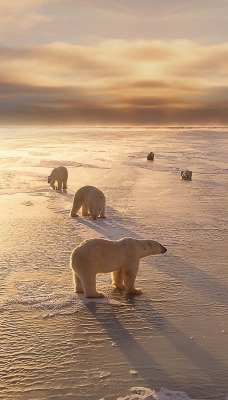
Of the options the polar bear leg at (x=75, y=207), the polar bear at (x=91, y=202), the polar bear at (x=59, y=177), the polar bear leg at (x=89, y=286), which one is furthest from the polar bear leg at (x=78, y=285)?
the polar bear at (x=59, y=177)

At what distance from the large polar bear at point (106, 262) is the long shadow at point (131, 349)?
431 mm

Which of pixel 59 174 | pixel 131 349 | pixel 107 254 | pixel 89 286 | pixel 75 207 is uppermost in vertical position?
pixel 59 174

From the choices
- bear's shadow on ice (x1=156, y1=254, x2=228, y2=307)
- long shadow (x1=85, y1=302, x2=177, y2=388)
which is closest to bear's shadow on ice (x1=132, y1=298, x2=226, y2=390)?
long shadow (x1=85, y1=302, x2=177, y2=388)

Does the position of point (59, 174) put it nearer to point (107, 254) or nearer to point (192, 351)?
point (107, 254)

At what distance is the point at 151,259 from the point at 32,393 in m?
4.82

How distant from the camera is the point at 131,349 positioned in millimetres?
5445

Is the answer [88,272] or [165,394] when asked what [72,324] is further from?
[165,394]

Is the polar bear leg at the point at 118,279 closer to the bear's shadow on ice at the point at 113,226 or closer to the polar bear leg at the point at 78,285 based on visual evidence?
the polar bear leg at the point at 78,285

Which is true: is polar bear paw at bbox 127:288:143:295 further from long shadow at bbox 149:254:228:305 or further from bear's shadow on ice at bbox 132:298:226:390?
long shadow at bbox 149:254:228:305

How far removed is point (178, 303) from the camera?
6828 mm

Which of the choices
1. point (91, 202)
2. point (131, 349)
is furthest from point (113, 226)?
point (131, 349)

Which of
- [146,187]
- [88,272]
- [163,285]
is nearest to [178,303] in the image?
[163,285]

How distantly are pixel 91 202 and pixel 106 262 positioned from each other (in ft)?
18.7

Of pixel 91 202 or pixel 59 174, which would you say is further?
pixel 59 174
